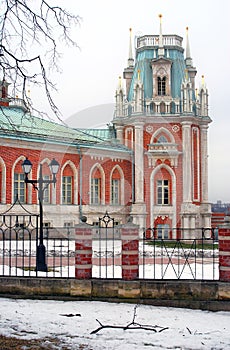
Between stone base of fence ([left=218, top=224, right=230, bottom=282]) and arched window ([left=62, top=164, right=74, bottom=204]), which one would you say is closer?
stone base of fence ([left=218, top=224, right=230, bottom=282])

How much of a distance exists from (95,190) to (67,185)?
2.05 metres

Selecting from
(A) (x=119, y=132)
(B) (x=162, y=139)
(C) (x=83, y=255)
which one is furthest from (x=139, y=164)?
(C) (x=83, y=255)

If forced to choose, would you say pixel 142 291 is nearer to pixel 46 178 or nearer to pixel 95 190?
pixel 46 178

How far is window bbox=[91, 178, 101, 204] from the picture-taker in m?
29.1

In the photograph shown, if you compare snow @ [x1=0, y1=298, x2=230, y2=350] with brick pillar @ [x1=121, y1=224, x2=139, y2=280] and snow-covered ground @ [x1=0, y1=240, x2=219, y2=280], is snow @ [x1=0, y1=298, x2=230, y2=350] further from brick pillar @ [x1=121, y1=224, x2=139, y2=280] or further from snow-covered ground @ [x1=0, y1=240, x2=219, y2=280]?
snow-covered ground @ [x1=0, y1=240, x2=219, y2=280]

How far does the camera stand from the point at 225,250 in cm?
1020

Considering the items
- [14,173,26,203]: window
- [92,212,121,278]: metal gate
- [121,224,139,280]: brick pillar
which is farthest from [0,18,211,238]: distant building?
[121,224,139,280]: brick pillar

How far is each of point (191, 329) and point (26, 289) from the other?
3.89m

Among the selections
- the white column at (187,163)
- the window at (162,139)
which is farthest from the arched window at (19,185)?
the white column at (187,163)

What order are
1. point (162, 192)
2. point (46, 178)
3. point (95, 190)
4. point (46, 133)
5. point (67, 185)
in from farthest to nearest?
point (162, 192) < point (95, 190) < point (67, 185) < point (46, 133) < point (46, 178)

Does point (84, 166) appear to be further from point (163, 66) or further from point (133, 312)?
point (133, 312)

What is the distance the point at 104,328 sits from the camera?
8.28 m

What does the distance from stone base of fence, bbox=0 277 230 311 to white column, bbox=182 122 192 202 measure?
2025cm

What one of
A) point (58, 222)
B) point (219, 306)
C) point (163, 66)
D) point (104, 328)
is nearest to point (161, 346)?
point (104, 328)
